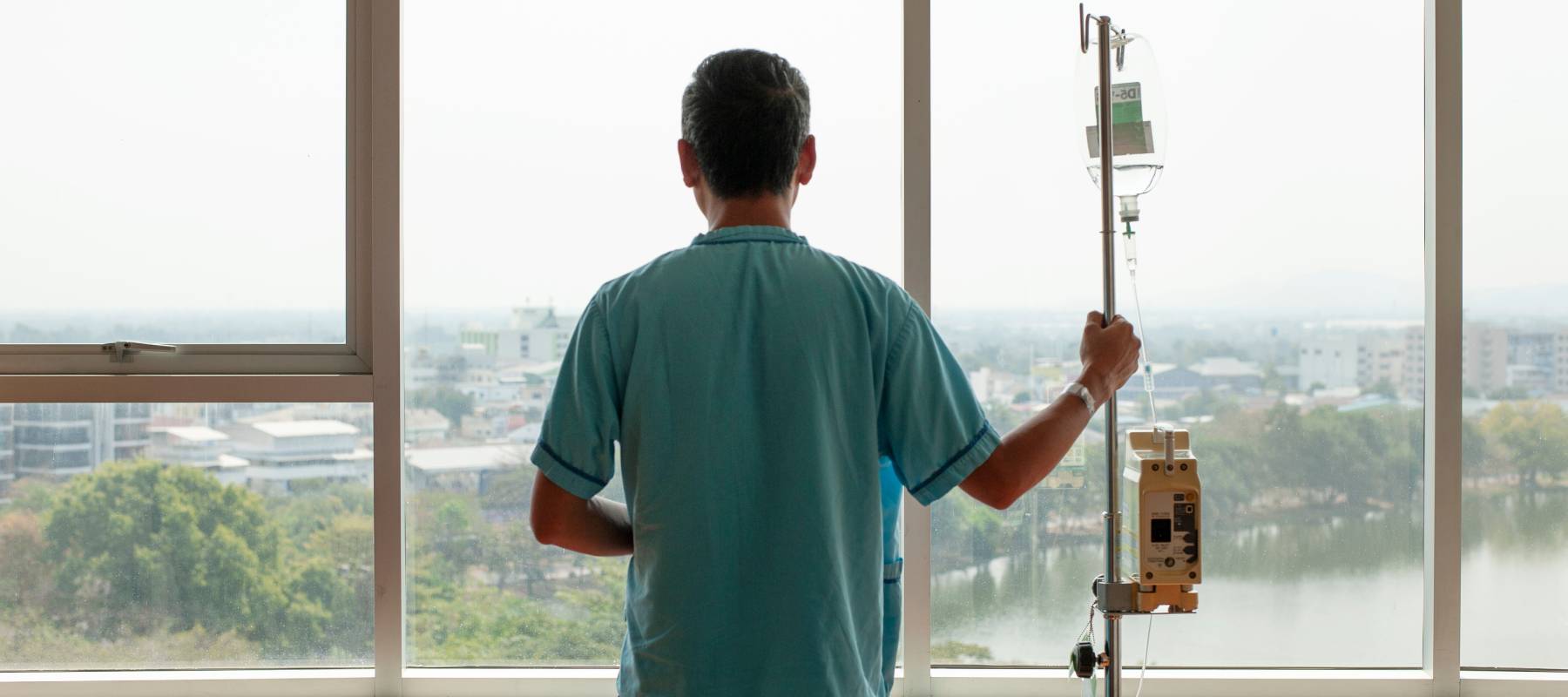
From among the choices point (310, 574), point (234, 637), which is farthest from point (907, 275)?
point (234, 637)

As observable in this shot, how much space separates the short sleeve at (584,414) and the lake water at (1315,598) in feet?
3.99

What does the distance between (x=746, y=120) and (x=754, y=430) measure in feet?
1.09

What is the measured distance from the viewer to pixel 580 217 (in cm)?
223

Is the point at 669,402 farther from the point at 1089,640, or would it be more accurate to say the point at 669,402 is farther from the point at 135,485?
the point at 135,485

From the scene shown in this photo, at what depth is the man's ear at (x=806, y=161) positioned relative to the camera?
123cm

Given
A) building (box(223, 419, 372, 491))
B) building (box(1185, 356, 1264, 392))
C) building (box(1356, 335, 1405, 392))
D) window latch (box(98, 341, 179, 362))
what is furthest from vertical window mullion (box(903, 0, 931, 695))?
window latch (box(98, 341, 179, 362))

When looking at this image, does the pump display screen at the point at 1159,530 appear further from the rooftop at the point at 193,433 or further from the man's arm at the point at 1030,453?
the rooftop at the point at 193,433

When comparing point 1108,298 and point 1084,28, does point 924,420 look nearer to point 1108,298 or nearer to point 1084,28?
point 1108,298

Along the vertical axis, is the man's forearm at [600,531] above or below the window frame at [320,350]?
below

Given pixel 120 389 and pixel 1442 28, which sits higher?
pixel 1442 28

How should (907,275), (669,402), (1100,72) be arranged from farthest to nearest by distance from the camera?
1. (907,275)
2. (1100,72)
3. (669,402)

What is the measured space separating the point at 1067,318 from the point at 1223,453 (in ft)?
1.39

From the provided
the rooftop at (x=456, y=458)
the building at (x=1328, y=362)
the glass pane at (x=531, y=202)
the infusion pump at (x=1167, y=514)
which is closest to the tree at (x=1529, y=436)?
the building at (x=1328, y=362)

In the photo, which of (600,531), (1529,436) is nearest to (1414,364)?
(1529,436)
